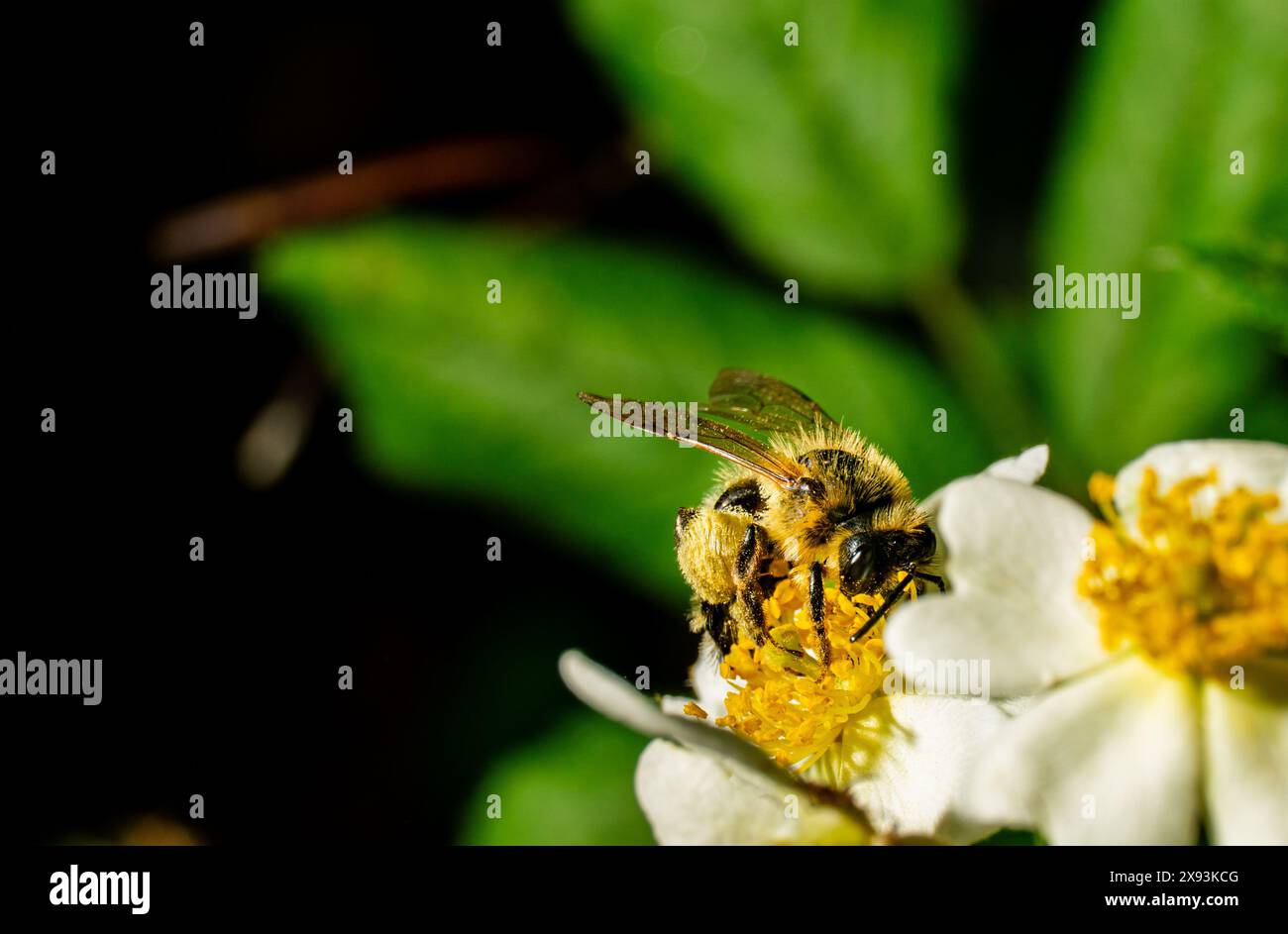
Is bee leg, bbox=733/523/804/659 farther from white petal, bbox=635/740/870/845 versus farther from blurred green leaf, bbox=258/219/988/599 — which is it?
blurred green leaf, bbox=258/219/988/599

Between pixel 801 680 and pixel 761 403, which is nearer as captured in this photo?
pixel 801 680

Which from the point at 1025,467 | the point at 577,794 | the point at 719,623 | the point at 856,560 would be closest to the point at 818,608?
the point at 856,560

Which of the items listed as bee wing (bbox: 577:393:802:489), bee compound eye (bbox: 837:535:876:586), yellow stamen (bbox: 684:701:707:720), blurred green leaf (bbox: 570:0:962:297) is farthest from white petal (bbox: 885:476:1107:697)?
blurred green leaf (bbox: 570:0:962:297)

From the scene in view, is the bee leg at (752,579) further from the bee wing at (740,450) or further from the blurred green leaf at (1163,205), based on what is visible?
the blurred green leaf at (1163,205)

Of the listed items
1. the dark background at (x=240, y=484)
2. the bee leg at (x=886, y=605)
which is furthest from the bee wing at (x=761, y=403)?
the dark background at (x=240, y=484)

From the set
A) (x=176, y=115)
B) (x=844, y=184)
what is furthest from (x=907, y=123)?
(x=176, y=115)

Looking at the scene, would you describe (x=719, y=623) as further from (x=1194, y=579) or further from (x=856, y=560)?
(x=1194, y=579)

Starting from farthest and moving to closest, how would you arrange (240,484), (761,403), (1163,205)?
(240,484) < (1163,205) < (761,403)
